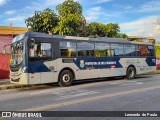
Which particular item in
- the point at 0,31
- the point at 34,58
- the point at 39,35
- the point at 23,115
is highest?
the point at 0,31

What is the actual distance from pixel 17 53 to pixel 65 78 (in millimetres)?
2847

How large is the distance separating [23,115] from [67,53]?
8031mm

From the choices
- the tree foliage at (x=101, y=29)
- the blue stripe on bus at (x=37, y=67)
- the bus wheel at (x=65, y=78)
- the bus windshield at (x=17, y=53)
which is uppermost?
the tree foliage at (x=101, y=29)

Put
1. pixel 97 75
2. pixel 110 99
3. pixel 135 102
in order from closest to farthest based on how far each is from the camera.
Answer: pixel 135 102, pixel 110 99, pixel 97 75

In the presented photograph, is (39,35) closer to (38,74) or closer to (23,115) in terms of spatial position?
(38,74)

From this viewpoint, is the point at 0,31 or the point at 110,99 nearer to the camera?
the point at 110,99

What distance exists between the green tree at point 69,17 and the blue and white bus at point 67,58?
194 inches

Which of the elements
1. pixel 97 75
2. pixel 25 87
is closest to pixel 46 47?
pixel 25 87

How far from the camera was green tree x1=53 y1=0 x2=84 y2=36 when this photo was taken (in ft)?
73.2

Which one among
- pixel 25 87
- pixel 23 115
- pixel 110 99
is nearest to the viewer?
pixel 23 115

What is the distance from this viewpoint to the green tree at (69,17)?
22.3 m

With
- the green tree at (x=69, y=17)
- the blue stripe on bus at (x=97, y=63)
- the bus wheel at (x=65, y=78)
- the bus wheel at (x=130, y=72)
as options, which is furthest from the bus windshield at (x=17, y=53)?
the bus wheel at (x=130, y=72)

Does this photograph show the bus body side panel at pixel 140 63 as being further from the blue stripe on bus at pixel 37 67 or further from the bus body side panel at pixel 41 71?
the blue stripe on bus at pixel 37 67

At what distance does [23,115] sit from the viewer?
25.6 feet
